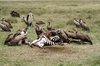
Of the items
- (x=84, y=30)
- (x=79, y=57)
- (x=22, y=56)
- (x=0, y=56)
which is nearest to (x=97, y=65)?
(x=79, y=57)

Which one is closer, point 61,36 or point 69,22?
point 61,36

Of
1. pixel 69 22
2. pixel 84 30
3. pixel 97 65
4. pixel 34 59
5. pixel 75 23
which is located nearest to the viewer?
pixel 97 65

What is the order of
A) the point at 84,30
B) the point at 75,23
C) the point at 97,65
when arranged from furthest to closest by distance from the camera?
the point at 75,23 < the point at 84,30 < the point at 97,65

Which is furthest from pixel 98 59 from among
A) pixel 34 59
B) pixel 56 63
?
pixel 34 59

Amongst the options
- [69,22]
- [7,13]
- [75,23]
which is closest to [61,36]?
[75,23]

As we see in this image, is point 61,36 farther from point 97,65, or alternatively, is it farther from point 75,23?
point 75,23

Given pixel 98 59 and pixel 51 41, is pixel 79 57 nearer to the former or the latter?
pixel 98 59

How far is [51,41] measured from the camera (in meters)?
7.94

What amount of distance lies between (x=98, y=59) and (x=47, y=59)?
5.31 ft

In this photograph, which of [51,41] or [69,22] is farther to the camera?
[69,22]

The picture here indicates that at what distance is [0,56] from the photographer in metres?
6.25

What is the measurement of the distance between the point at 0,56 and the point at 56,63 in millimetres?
2008

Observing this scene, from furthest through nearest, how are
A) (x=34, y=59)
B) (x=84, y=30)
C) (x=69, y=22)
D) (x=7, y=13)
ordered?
1. (x=7, y=13)
2. (x=69, y=22)
3. (x=84, y=30)
4. (x=34, y=59)

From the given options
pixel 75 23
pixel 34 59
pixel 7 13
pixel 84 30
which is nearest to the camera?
pixel 34 59
